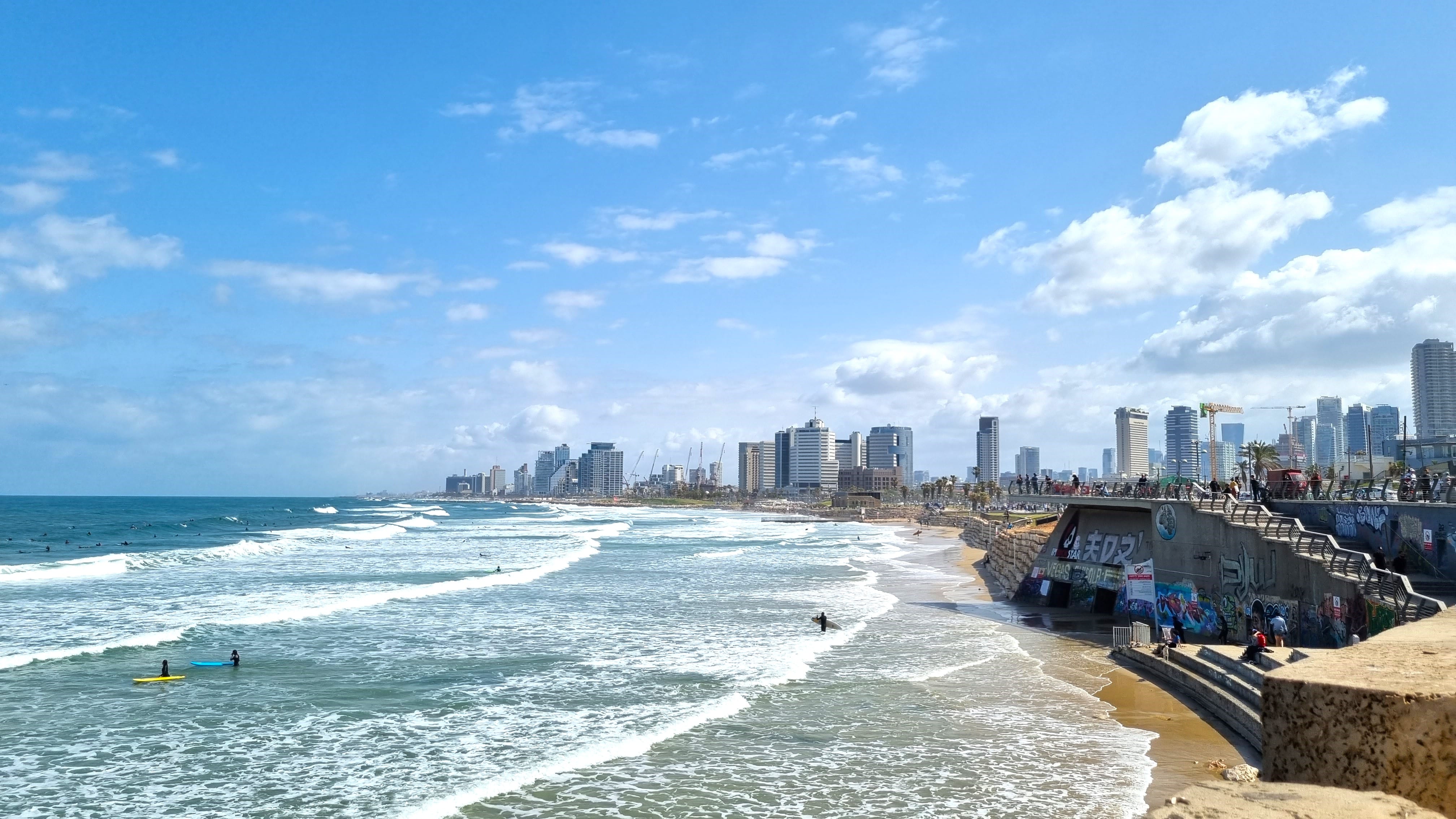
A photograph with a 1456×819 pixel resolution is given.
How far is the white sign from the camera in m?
32.3

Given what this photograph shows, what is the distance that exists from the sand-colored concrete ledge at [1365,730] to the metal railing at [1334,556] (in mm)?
14386

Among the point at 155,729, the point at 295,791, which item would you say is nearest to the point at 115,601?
the point at 155,729

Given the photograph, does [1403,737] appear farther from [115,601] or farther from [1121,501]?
[115,601]

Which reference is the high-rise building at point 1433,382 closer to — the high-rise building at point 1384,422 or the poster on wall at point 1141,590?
the high-rise building at point 1384,422

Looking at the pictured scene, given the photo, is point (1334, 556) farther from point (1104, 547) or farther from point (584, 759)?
point (584, 759)

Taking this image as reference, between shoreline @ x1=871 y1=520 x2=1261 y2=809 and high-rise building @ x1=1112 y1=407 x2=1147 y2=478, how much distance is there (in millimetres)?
128122

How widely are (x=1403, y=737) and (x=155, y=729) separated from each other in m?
23.5

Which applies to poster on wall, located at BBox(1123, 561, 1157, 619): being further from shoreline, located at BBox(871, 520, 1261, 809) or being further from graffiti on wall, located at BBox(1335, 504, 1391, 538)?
graffiti on wall, located at BBox(1335, 504, 1391, 538)

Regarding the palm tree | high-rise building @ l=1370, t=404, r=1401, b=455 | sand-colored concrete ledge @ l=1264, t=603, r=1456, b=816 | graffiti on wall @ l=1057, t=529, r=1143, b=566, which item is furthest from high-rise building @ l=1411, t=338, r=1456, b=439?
sand-colored concrete ledge @ l=1264, t=603, r=1456, b=816

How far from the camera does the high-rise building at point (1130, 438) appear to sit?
16588 centimetres

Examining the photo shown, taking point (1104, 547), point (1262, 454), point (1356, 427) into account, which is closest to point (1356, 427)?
point (1356, 427)

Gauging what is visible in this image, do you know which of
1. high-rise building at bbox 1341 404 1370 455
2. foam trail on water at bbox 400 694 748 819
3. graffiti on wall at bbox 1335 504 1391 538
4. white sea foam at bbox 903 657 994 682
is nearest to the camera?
foam trail on water at bbox 400 694 748 819

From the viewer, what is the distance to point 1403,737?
203 inches

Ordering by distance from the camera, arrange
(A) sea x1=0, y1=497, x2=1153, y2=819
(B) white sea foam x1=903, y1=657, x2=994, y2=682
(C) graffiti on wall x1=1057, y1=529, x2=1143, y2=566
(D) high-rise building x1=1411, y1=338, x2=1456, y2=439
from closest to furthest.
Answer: (A) sea x1=0, y1=497, x2=1153, y2=819, (B) white sea foam x1=903, y1=657, x2=994, y2=682, (C) graffiti on wall x1=1057, y1=529, x2=1143, y2=566, (D) high-rise building x1=1411, y1=338, x2=1456, y2=439
